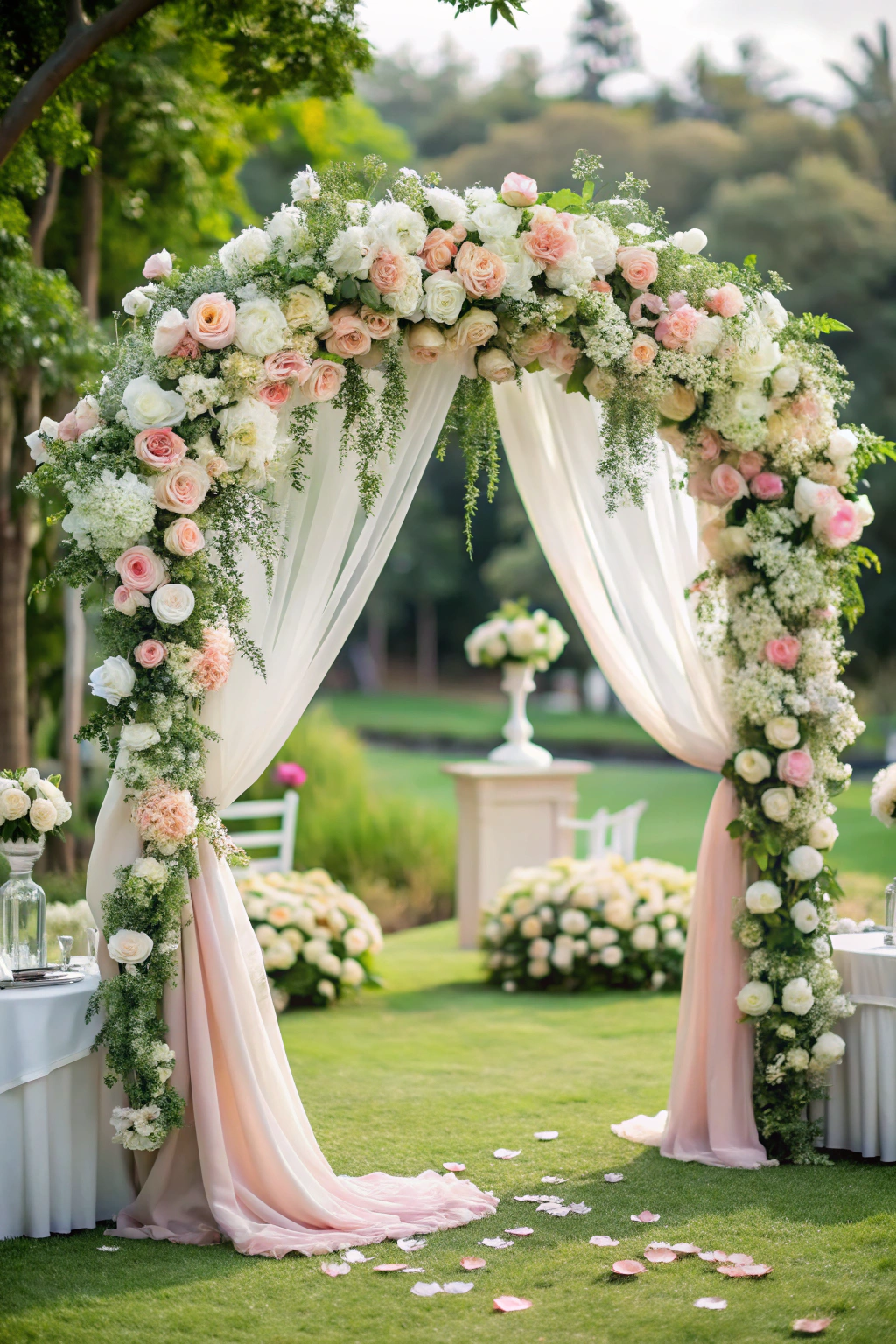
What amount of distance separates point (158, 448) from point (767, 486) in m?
2.14

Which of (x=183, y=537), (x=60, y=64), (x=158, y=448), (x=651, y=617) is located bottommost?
(x=651, y=617)

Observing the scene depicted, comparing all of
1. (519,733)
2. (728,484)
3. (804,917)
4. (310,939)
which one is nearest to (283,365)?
(728,484)

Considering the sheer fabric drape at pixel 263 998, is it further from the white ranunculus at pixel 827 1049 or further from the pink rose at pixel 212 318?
the white ranunculus at pixel 827 1049

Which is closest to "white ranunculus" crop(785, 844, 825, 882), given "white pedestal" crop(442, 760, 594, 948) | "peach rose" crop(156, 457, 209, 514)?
"peach rose" crop(156, 457, 209, 514)

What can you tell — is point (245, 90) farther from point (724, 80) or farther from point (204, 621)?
point (724, 80)

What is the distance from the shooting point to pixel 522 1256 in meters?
3.94

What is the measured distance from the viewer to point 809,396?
482 cm

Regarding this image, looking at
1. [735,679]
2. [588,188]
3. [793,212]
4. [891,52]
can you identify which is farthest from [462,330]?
[891,52]

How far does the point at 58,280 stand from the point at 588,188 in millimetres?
3909

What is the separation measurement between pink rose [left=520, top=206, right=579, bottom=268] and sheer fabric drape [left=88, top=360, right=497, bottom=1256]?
48 cm

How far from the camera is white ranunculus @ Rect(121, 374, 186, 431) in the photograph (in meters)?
4.09

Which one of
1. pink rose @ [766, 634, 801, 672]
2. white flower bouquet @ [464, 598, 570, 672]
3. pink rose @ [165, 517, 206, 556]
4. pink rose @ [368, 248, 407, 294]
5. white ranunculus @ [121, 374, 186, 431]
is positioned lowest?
pink rose @ [766, 634, 801, 672]

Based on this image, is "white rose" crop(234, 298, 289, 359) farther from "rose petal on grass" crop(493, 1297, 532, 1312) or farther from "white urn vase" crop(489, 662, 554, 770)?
"white urn vase" crop(489, 662, 554, 770)

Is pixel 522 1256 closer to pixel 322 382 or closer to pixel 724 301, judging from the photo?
pixel 322 382
